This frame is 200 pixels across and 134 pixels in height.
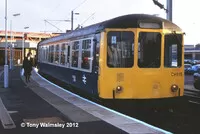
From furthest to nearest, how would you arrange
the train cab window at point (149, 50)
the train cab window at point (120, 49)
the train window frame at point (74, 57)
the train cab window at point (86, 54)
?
the train window frame at point (74, 57)
the train cab window at point (86, 54)
the train cab window at point (149, 50)
the train cab window at point (120, 49)

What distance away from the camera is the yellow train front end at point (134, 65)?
1163 cm

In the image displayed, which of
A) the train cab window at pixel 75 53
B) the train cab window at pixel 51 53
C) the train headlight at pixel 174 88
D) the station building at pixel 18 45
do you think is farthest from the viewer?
the station building at pixel 18 45

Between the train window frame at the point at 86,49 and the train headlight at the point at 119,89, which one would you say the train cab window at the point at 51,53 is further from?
the train headlight at the point at 119,89

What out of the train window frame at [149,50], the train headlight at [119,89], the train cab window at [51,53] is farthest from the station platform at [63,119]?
the train cab window at [51,53]

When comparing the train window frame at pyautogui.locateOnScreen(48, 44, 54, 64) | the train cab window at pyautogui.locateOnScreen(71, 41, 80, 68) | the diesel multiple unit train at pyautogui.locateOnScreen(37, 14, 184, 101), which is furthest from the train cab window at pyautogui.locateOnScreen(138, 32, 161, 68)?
the train window frame at pyautogui.locateOnScreen(48, 44, 54, 64)

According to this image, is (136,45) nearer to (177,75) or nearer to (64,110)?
(177,75)

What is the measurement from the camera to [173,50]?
12.3m

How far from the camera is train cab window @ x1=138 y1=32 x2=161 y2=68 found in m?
11.8

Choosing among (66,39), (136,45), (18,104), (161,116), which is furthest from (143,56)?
(66,39)

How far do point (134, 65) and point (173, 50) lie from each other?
1472 millimetres

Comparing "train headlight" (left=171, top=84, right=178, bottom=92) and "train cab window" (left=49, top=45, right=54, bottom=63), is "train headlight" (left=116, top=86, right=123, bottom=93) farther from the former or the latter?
"train cab window" (left=49, top=45, right=54, bottom=63)

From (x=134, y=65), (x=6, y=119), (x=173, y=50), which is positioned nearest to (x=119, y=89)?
(x=134, y=65)

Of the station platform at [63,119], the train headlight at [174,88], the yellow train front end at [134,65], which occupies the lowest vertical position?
the station platform at [63,119]

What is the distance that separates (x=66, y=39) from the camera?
60.4 ft
